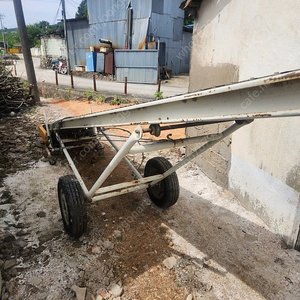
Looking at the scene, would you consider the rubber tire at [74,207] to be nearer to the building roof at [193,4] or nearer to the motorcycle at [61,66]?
the building roof at [193,4]

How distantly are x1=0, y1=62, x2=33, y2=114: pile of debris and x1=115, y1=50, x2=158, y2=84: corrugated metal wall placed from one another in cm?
1032

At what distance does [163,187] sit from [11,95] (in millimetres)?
8872

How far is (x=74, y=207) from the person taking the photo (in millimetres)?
2773

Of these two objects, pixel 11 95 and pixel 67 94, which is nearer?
pixel 11 95

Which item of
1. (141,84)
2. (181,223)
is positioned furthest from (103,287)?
(141,84)

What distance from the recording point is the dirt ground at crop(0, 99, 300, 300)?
2434 mm

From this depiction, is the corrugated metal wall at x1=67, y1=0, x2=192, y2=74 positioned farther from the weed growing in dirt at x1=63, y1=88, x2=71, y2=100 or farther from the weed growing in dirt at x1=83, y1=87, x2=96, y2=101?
the weed growing in dirt at x1=83, y1=87, x2=96, y2=101

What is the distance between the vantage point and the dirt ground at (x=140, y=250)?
7.98 ft

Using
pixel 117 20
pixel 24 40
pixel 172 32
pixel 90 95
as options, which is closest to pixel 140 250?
pixel 90 95

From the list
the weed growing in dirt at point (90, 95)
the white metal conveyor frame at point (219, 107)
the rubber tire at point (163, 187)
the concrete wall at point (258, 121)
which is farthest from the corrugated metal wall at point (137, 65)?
the white metal conveyor frame at point (219, 107)

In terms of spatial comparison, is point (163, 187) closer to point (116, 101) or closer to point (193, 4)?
point (193, 4)

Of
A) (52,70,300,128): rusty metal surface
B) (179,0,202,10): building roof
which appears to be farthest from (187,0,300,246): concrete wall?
(52,70,300,128): rusty metal surface

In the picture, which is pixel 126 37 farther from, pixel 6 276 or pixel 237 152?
pixel 6 276

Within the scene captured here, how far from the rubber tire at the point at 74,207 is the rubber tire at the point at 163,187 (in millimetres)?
1242
